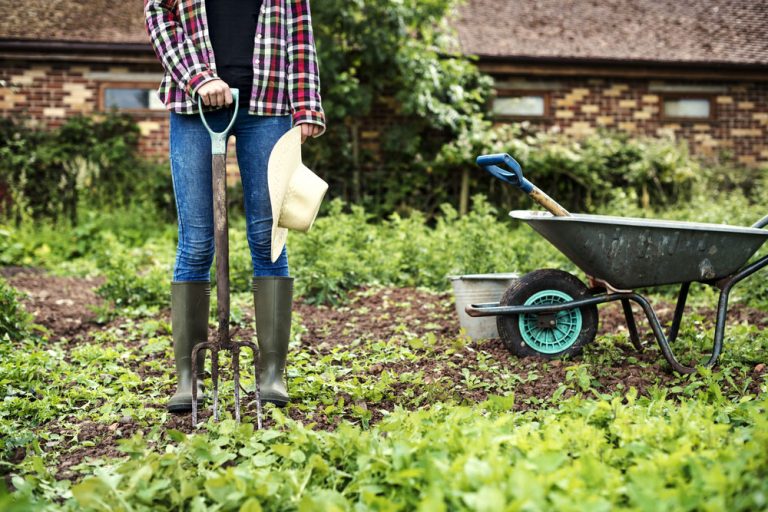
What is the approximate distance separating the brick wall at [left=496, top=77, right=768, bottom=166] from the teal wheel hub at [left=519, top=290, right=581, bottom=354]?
7.68 metres

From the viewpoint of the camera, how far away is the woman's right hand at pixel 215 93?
240 cm

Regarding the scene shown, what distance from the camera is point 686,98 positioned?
11102 mm

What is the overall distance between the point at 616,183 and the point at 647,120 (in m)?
2.02

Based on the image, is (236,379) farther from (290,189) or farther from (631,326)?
(631,326)

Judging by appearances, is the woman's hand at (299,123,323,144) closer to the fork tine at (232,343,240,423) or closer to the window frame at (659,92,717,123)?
the fork tine at (232,343,240,423)

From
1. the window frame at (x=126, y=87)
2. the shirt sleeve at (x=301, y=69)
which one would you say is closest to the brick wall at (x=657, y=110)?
the window frame at (x=126, y=87)

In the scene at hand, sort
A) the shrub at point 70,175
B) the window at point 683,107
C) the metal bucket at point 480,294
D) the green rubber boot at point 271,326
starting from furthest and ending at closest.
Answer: the window at point 683,107
the shrub at point 70,175
the metal bucket at point 480,294
the green rubber boot at point 271,326

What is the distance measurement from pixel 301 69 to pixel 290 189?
0.47m

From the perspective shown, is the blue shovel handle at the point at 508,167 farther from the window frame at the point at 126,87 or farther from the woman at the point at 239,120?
the window frame at the point at 126,87

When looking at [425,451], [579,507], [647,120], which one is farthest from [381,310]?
[647,120]

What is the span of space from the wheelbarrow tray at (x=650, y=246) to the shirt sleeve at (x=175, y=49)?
57.2 inches

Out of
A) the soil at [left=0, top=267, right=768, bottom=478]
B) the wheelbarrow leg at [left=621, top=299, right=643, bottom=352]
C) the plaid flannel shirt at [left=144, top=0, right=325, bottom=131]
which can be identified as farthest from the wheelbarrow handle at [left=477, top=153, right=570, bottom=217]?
the plaid flannel shirt at [left=144, top=0, right=325, bottom=131]

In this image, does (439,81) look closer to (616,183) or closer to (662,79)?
(616,183)

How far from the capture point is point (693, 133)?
433 inches
